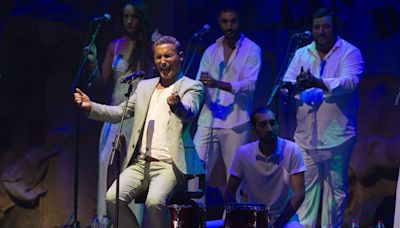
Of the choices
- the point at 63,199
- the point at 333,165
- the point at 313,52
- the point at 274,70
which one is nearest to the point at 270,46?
the point at 274,70

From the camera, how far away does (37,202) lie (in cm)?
955

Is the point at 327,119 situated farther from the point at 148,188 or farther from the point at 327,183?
the point at 148,188

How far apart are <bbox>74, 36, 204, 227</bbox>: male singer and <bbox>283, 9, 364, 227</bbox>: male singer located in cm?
171

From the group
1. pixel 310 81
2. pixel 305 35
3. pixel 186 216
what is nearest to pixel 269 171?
pixel 310 81

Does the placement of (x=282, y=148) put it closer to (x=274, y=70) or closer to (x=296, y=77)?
(x=296, y=77)

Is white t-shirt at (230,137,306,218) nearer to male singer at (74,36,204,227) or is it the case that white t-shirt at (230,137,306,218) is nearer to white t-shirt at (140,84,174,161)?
male singer at (74,36,204,227)

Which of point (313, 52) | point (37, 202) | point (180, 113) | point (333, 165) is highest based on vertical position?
→ point (313, 52)

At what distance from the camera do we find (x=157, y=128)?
6582 millimetres

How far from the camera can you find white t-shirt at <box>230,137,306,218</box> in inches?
277

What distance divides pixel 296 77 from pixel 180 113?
220cm

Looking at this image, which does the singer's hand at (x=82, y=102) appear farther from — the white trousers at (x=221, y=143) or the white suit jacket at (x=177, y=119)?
the white trousers at (x=221, y=143)

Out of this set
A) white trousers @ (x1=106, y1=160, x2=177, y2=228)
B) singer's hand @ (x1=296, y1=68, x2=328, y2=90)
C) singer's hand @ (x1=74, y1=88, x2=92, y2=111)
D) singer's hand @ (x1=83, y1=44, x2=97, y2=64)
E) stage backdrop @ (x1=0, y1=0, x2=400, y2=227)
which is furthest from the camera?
stage backdrop @ (x1=0, y1=0, x2=400, y2=227)

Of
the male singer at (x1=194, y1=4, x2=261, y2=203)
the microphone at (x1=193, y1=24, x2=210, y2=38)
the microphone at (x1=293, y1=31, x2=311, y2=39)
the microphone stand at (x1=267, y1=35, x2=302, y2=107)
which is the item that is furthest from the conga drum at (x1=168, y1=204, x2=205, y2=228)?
the microphone at (x1=293, y1=31, x2=311, y2=39)

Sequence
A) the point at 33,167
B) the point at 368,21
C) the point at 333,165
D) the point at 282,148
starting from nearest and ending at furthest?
the point at 282,148 → the point at 333,165 → the point at 368,21 → the point at 33,167
